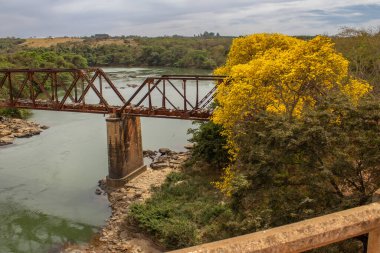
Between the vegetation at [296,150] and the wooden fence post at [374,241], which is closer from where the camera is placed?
the wooden fence post at [374,241]

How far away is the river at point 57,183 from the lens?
18031 millimetres

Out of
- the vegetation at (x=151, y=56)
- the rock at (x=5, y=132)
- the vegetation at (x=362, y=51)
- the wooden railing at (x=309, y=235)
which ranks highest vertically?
the vegetation at (x=151, y=56)

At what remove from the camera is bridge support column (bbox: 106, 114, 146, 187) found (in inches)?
867

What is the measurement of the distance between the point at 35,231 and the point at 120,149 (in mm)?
6187

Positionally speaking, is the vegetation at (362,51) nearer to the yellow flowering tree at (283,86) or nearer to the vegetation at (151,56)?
the yellow flowering tree at (283,86)

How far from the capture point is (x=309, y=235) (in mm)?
2268

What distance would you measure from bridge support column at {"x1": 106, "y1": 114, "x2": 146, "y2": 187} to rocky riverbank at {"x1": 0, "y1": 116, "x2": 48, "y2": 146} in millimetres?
14658

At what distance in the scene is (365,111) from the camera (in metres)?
10.0

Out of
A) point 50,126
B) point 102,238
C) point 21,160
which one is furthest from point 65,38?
point 102,238

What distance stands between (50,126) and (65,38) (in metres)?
141

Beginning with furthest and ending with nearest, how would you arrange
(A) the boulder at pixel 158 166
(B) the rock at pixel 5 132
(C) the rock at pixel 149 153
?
(B) the rock at pixel 5 132 → (C) the rock at pixel 149 153 → (A) the boulder at pixel 158 166

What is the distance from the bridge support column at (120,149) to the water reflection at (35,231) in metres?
4.03

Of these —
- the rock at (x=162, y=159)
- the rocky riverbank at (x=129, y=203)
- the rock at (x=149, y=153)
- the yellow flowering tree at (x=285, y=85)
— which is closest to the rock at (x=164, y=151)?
the rocky riverbank at (x=129, y=203)

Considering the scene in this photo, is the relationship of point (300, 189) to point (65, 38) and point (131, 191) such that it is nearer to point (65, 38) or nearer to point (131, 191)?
point (131, 191)
